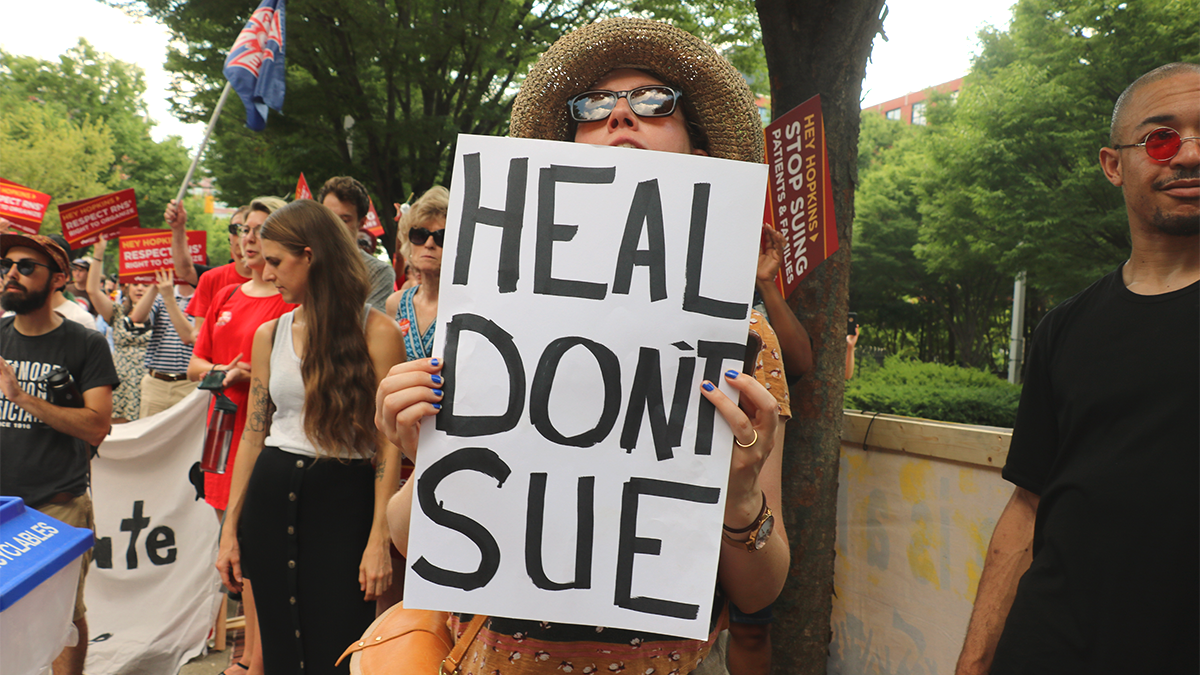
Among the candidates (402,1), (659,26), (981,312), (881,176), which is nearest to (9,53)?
(402,1)

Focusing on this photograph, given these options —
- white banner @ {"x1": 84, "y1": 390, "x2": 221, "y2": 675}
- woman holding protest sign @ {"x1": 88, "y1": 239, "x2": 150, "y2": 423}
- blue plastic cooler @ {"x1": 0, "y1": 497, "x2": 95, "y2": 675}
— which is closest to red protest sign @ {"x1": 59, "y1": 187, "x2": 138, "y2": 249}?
woman holding protest sign @ {"x1": 88, "y1": 239, "x2": 150, "y2": 423}

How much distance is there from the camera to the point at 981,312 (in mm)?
28734

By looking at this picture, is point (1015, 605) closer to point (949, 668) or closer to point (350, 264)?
point (949, 668)

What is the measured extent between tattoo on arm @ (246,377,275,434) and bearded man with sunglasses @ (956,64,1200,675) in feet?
8.78

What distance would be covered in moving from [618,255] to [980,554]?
248 centimetres

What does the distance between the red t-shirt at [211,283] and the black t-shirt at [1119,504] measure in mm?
4889

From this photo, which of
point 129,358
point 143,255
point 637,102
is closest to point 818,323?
point 637,102

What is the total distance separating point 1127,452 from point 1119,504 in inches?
4.3

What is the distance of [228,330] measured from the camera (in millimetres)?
4449

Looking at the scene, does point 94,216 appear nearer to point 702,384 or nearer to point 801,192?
point 801,192

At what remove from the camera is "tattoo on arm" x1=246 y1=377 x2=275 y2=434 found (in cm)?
328

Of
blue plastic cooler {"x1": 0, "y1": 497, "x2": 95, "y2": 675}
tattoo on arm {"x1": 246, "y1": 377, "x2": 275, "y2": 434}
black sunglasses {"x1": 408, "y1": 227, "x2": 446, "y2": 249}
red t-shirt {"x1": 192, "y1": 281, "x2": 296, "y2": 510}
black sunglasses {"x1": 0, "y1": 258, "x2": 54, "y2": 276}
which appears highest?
black sunglasses {"x1": 408, "y1": 227, "x2": 446, "y2": 249}

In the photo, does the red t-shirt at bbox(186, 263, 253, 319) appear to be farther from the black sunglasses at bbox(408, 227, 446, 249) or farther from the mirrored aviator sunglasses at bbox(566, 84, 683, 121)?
the mirrored aviator sunglasses at bbox(566, 84, 683, 121)

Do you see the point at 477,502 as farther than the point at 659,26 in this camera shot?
No
